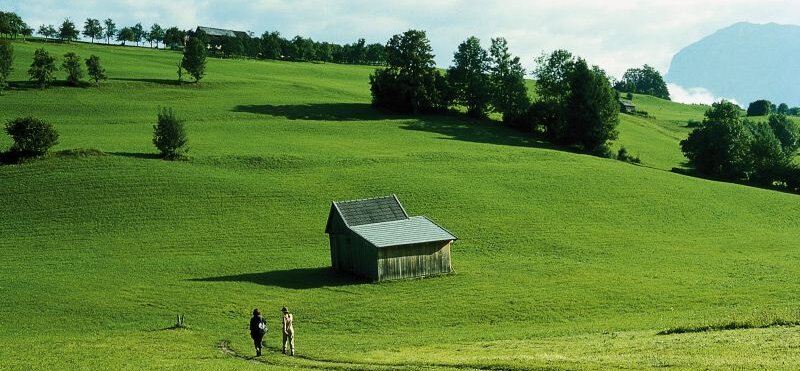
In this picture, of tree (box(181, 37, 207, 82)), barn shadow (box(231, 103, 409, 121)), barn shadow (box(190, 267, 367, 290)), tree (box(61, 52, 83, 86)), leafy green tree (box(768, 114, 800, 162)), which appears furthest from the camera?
leafy green tree (box(768, 114, 800, 162))

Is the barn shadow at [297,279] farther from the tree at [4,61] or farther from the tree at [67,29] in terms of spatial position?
the tree at [67,29]

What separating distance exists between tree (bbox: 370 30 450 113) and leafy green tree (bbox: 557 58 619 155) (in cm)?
2012

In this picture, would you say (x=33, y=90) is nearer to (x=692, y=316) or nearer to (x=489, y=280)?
(x=489, y=280)

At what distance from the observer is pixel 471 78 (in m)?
120

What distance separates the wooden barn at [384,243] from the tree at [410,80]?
62.2 metres

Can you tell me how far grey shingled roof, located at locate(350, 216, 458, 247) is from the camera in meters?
53.4

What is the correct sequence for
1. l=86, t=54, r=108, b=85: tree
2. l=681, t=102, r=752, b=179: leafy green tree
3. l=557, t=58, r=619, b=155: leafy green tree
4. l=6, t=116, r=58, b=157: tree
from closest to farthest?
l=6, t=116, r=58, b=157: tree, l=681, t=102, r=752, b=179: leafy green tree, l=557, t=58, r=619, b=155: leafy green tree, l=86, t=54, r=108, b=85: tree

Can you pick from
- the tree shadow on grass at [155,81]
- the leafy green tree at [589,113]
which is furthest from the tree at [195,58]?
the leafy green tree at [589,113]

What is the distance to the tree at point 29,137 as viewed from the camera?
77250 millimetres

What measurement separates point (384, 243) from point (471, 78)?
71432 mm

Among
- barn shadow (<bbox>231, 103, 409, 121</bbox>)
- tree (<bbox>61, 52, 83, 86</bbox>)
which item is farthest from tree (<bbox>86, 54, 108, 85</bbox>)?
barn shadow (<bbox>231, 103, 409, 121</bbox>)

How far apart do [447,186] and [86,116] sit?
169 feet

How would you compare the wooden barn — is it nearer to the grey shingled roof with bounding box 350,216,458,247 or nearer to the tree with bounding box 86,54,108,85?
the grey shingled roof with bounding box 350,216,458,247

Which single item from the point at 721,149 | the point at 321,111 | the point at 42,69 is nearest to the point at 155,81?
the point at 42,69
